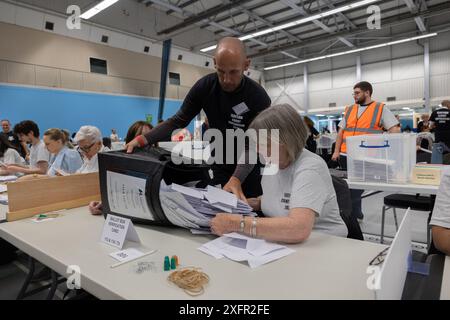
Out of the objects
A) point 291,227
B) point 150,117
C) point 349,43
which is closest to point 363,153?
point 291,227

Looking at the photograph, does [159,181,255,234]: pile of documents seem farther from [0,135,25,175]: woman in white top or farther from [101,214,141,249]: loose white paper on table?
[0,135,25,175]: woman in white top

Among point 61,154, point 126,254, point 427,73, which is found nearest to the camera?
point 126,254

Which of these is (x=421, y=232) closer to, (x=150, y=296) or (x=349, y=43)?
(x=150, y=296)

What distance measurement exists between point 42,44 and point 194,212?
31.4 feet

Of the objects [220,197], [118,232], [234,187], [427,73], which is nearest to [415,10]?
[427,73]

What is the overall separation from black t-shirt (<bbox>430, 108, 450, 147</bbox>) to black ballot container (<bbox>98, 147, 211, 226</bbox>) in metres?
5.37

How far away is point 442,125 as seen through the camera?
502 centimetres

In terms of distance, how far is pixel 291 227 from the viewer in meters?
0.85

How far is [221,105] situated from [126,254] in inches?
38.2

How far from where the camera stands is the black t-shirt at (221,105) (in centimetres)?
152

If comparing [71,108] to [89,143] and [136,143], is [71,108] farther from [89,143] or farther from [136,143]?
[136,143]

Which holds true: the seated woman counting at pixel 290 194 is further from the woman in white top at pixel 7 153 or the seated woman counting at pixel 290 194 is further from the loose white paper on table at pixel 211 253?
the woman in white top at pixel 7 153

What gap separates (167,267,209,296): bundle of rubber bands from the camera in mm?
619

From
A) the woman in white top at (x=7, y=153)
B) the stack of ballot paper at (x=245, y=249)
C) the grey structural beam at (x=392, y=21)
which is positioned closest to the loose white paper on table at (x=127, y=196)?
the stack of ballot paper at (x=245, y=249)
